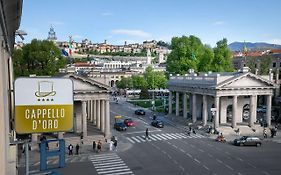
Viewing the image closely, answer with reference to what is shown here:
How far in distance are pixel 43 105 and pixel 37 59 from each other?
144 feet

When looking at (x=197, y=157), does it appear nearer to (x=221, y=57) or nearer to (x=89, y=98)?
(x=89, y=98)

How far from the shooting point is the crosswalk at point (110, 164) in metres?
25.9

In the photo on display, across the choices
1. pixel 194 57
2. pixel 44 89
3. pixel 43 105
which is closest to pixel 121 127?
pixel 194 57

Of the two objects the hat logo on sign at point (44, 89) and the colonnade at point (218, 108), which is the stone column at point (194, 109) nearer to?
the colonnade at point (218, 108)

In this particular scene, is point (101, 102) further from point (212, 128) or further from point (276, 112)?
point (276, 112)

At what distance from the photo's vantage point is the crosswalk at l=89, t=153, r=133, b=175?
25859 millimetres

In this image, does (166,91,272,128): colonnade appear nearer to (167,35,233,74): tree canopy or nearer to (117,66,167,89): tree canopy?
(167,35,233,74): tree canopy

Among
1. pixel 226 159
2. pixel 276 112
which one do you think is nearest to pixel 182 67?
pixel 276 112

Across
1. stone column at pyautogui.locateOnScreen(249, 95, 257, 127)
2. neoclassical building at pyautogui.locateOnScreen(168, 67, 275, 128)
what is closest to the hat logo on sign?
neoclassical building at pyautogui.locateOnScreen(168, 67, 275, 128)

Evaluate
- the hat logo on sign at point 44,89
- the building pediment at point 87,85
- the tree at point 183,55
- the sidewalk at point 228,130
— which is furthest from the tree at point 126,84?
the hat logo on sign at point 44,89

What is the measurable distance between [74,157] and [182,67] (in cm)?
3686

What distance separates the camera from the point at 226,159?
29.7 meters

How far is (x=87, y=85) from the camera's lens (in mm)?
37750

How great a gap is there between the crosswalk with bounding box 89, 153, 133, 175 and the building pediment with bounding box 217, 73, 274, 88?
63.6 feet
